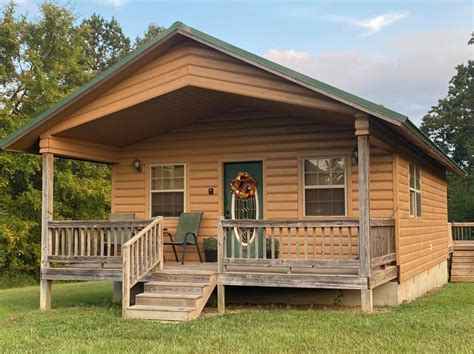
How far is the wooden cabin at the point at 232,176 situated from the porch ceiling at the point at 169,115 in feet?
0.17

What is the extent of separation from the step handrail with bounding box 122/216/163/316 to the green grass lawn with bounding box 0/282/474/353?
0.52m

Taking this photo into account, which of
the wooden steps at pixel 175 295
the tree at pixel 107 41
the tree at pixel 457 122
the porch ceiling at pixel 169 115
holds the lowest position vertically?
the wooden steps at pixel 175 295

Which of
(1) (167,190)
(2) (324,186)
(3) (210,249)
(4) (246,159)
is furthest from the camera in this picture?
(1) (167,190)

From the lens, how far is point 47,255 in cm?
1009

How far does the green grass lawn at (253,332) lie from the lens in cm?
628

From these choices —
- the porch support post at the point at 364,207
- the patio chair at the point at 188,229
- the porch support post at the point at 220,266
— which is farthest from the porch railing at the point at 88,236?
the porch support post at the point at 364,207

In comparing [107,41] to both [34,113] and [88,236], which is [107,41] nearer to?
[34,113]

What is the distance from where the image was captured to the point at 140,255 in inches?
362

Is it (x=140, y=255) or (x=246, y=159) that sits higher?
(x=246, y=159)

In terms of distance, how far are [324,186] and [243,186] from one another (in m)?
1.61

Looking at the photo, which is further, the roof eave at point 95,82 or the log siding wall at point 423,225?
the log siding wall at point 423,225

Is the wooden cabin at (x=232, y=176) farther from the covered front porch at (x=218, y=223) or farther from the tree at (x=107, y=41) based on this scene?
the tree at (x=107, y=41)

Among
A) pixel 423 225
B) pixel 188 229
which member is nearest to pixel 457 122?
pixel 423 225

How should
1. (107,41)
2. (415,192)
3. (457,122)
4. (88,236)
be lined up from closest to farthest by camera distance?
(88,236)
(415,192)
(457,122)
(107,41)
